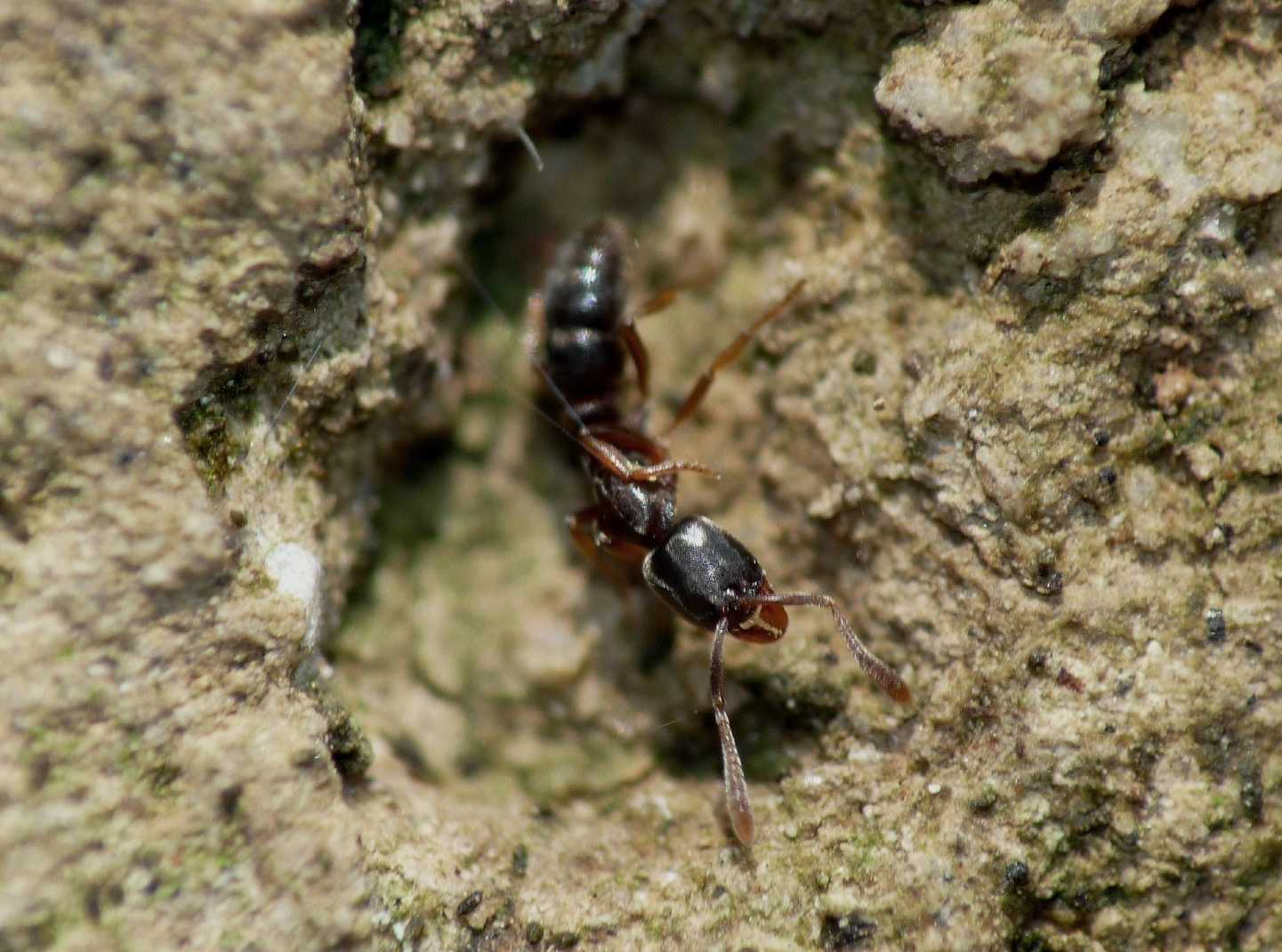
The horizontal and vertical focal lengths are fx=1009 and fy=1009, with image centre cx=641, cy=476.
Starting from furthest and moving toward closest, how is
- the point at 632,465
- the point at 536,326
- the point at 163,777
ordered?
the point at 536,326 < the point at 632,465 < the point at 163,777

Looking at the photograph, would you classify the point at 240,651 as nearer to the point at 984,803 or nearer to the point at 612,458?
the point at 612,458

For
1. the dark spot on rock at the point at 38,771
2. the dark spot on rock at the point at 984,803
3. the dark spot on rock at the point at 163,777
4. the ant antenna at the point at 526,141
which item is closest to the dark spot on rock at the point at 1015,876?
the dark spot on rock at the point at 984,803

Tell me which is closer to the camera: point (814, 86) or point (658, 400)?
Answer: point (814, 86)

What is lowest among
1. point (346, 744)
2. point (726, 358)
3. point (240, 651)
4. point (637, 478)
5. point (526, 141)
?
point (346, 744)

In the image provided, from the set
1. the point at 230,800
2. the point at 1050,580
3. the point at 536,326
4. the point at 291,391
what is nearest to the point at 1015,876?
the point at 1050,580

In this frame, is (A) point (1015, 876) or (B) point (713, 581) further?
(B) point (713, 581)

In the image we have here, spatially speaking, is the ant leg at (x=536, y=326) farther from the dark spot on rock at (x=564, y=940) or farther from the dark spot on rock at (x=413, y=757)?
the dark spot on rock at (x=564, y=940)

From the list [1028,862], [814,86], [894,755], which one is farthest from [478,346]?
[1028,862]

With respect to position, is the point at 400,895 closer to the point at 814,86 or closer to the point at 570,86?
the point at 570,86
